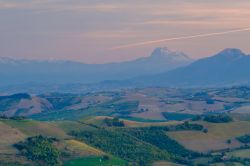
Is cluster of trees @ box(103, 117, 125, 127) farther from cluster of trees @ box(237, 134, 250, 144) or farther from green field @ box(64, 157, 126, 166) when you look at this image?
green field @ box(64, 157, 126, 166)

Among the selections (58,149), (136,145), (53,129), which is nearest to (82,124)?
(53,129)

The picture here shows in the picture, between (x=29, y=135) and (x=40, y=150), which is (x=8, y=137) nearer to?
(x=29, y=135)

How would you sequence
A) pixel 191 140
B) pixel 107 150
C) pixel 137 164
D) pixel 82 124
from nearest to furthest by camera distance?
pixel 137 164
pixel 107 150
pixel 191 140
pixel 82 124

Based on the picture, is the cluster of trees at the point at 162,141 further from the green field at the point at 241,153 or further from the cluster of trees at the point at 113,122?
the cluster of trees at the point at 113,122

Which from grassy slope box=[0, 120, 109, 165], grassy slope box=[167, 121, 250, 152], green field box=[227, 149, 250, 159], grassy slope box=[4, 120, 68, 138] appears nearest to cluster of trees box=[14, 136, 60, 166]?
grassy slope box=[0, 120, 109, 165]

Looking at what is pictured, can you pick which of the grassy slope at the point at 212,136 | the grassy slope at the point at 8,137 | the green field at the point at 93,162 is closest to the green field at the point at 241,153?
the grassy slope at the point at 212,136

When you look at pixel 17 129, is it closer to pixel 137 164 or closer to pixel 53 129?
pixel 53 129
